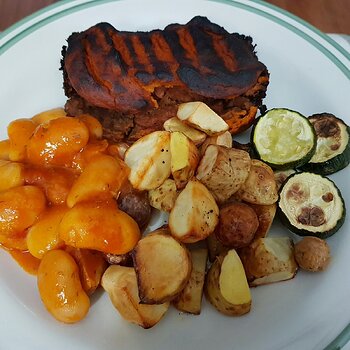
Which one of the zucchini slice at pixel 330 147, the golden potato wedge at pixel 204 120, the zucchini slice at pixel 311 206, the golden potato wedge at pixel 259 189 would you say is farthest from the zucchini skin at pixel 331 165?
the golden potato wedge at pixel 204 120

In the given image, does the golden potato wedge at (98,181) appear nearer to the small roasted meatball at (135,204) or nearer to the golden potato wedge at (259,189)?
the small roasted meatball at (135,204)

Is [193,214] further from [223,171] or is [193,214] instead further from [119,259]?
[119,259]

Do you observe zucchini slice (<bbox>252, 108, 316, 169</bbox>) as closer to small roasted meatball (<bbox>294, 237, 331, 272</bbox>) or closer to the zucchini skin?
the zucchini skin

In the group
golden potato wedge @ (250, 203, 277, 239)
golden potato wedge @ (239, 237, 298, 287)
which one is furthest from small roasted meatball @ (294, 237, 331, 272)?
golden potato wedge @ (250, 203, 277, 239)

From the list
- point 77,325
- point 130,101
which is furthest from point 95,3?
point 77,325

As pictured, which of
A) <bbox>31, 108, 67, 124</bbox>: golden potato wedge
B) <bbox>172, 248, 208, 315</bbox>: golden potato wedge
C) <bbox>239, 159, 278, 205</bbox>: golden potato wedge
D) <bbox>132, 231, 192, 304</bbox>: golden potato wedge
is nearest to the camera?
<bbox>132, 231, 192, 304</bbox>: golden potato wedge

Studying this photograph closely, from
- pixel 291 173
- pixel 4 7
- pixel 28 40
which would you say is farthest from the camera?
pixel 4 7

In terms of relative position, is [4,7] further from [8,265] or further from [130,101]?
[8,265]
